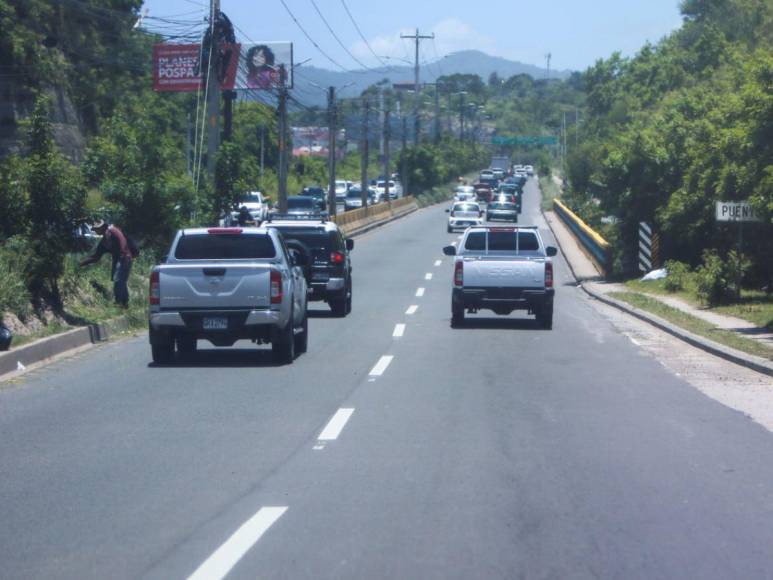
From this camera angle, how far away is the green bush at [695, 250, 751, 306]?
2770 centimetres

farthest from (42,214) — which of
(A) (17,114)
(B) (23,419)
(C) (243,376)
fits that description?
(A) (17,114)

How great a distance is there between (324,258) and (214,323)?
8.46m

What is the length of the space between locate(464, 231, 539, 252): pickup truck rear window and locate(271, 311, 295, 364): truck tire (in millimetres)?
7745

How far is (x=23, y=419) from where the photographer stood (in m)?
12.1

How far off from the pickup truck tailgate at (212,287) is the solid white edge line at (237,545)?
8.43 m

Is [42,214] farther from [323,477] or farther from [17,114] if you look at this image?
[17,114]

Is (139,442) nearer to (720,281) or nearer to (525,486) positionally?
(525,486)

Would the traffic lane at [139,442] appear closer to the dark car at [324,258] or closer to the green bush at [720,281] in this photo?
the dark car at [324,258]

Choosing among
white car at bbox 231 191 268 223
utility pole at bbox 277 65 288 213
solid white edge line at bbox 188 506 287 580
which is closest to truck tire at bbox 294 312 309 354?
solid white edge line at bbox 188 506 287 580

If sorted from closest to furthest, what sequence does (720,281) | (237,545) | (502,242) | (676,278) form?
(237,545), (502,242), (720,281), (676,278)

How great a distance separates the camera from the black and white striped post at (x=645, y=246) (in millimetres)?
36719

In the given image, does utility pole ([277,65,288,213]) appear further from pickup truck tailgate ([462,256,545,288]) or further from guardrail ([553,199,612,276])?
pickup truck tailgate ([462,256,545,288])

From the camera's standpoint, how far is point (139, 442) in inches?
424

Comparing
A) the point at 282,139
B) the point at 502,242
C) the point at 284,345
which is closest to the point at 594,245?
the point at 282,139
